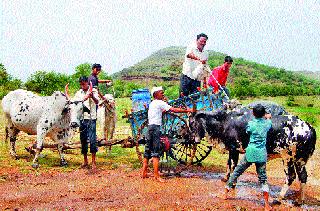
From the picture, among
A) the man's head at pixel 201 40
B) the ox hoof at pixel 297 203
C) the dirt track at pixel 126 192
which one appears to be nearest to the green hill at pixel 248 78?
the man's head at pixel 201 40

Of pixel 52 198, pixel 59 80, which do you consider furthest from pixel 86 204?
pixel 59 80

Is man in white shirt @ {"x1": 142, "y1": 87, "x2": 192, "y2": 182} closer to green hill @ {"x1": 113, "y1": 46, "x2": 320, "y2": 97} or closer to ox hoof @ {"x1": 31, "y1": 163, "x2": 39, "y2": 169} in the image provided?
ox hoof @ {"x1": 31, "y1": 163, "x2": 39, "y2": 169}

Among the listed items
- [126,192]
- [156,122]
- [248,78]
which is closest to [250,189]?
[156,122]

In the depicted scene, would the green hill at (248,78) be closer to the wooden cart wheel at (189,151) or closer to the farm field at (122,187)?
the wooden cart wheel at (189,151)

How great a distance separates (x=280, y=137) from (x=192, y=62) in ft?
11.2

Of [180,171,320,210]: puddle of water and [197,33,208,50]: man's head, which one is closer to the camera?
[180,171,320,210]: puddle of water

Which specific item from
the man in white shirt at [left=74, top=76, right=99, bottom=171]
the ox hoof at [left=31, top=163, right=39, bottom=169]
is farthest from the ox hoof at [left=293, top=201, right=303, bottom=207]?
the ox hoof at [left=31, top=163, right=39, bottom=169]

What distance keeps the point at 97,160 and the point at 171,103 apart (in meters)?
3.20

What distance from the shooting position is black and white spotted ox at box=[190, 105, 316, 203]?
800cm

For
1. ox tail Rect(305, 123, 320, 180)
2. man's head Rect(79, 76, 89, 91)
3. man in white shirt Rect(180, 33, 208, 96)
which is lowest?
ox tail Rect(305, 123, 320, 180)

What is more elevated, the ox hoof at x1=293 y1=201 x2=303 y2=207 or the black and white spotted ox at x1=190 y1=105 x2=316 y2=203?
the black and white spotted ox at x1=190 y1=105 x2=316 y2=203

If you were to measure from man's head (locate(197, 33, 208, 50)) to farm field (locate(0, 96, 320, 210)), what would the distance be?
3.03m

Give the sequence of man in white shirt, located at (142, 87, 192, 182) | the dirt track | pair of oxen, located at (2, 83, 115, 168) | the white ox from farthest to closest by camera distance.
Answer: the white ox, pair of oxen, located at (2, 83, 115, 168), man in white shirt, located at (142, 87, 192, 182), the dirt track

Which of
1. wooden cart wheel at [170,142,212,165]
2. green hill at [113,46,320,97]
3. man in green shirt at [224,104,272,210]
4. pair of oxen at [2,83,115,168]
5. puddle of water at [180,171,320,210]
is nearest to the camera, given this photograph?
man in green shirt at [224,104,272,210]
